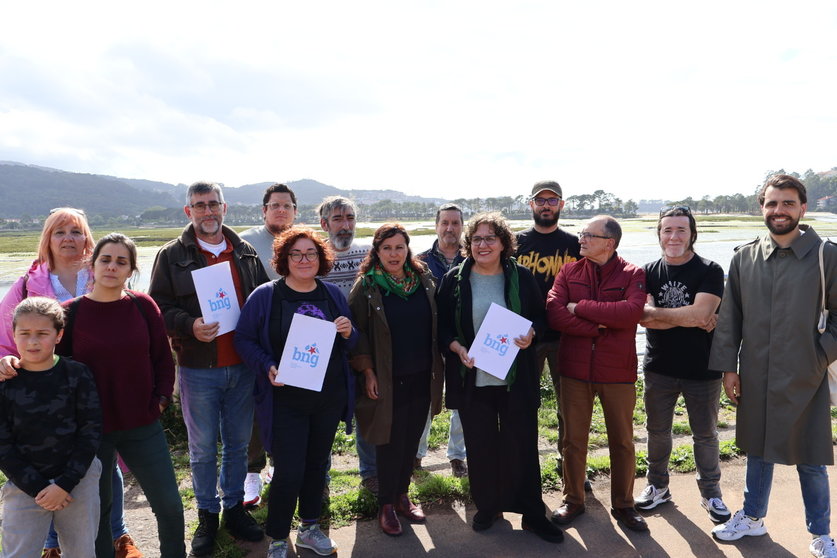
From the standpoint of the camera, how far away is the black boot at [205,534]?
3.83 meters

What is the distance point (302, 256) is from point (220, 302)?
0.73 m

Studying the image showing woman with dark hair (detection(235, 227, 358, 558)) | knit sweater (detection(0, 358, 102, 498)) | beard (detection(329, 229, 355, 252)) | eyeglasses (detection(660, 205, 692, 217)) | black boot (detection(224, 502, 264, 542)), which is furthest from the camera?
beard (detection(329, 229, 355, 252))

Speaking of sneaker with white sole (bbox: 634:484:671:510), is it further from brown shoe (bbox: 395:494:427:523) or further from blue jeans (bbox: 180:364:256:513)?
blue jeans (bbox: 180:364:256:513)

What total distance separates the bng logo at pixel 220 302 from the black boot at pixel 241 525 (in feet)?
5.41

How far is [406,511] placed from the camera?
438cm

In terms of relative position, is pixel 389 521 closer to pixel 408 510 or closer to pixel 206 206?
pixel 408 510

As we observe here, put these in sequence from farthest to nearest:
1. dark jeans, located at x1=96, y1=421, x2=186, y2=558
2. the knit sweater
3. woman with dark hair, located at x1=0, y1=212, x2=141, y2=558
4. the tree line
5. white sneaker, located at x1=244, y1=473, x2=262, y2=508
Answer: the tree line → white sneaker, located at x1=244, y1=473, x2=262, y2=508 → woman with dark hair, located at x1=0, y1=212, x2=141, y2=558 → dark jeans, located at x1=96, y1=421, x2=186, y2=558 → the knit sweater

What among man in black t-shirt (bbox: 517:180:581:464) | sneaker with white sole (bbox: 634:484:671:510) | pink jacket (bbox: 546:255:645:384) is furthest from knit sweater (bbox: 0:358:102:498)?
sneaker with white sole (bbox: 634:484:671:510)

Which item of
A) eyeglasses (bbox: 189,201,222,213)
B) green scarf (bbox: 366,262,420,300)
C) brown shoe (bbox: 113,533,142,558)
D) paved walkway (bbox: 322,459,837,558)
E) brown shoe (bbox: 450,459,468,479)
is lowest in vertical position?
brown shoe (bbox: 450,459,468,479)

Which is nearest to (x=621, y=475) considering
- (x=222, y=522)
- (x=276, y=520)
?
(x=276, y=520)

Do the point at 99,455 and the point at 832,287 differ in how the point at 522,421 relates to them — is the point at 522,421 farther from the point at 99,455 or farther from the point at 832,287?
the point at 99,455

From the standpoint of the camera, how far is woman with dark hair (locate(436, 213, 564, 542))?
4.11 m

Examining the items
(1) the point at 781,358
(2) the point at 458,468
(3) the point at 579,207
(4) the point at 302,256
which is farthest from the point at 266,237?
(3) the point at 579,207

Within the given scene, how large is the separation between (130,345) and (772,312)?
15.2ft
